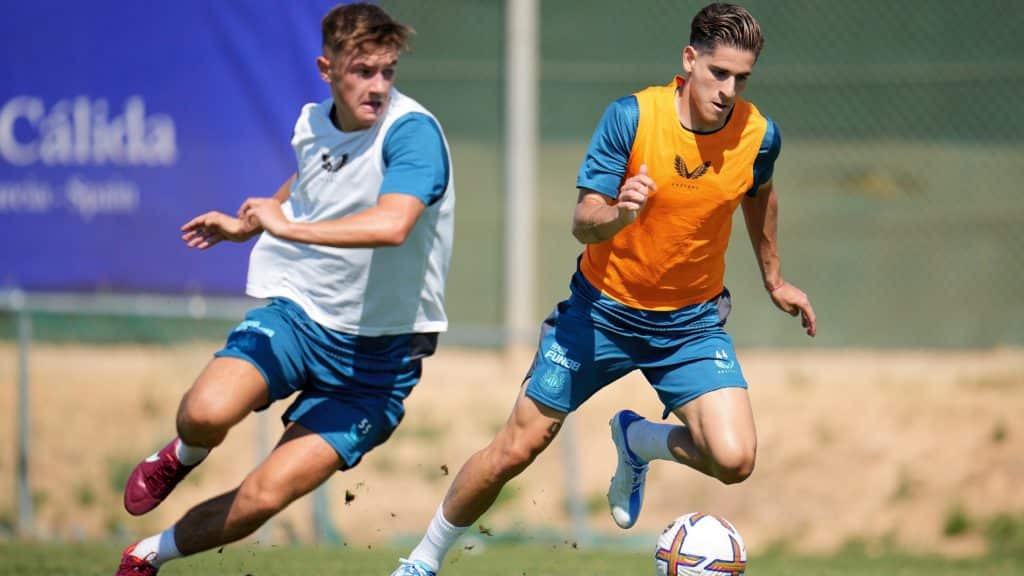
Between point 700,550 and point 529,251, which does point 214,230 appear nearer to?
point 700,550

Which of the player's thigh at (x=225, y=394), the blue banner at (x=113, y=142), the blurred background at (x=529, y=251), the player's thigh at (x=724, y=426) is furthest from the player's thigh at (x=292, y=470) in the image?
the blue banner at (x=113, y=142)

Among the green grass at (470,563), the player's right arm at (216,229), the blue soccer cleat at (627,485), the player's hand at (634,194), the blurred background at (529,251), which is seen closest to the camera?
the player's hand at (634,194)

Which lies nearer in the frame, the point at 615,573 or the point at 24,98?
the point at 615,573

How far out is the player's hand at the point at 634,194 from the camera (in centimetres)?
492

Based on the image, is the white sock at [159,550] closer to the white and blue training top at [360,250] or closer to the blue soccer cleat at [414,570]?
the blue soccer cleat at [414,570]

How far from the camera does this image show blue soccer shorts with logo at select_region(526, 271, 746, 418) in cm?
563

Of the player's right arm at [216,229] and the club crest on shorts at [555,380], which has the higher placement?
the player's right arm at [216,229]

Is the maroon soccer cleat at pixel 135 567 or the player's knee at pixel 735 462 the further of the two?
the maroon soccer cleat at pixel 135 567

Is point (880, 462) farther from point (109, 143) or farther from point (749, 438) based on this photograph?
point (109, 143)

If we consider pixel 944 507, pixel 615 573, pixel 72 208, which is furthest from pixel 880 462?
pixel 72 208

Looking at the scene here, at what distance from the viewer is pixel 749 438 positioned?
548 centimetres

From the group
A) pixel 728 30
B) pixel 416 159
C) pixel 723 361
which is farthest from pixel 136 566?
pixel 728 30

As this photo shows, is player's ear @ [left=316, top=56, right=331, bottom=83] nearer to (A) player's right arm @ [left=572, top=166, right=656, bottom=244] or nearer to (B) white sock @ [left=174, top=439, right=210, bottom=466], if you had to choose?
(A) player's right arm @ [left=572, top=166, right=656, bottom=244]

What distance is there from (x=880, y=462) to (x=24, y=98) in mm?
6659
